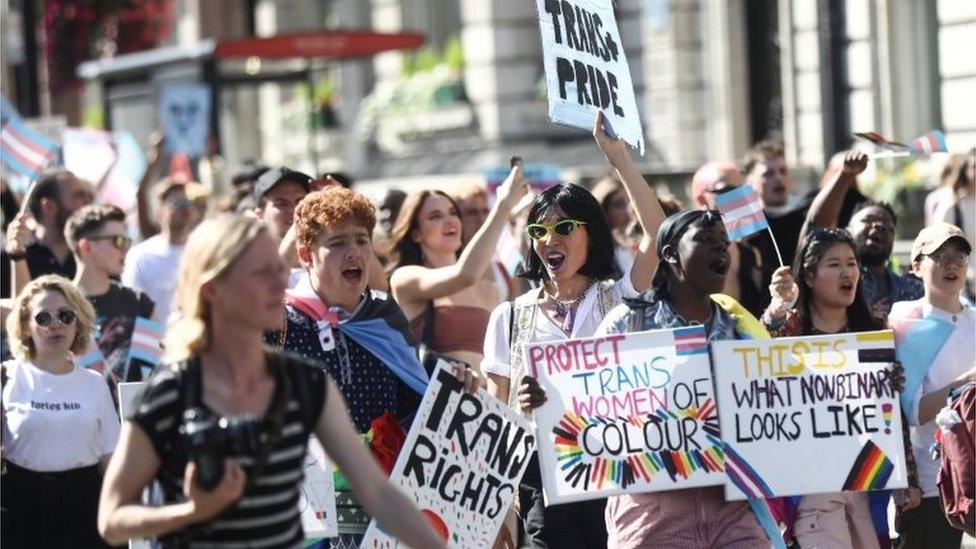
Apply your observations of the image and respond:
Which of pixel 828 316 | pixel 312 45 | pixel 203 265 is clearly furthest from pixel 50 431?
pixel 312 45

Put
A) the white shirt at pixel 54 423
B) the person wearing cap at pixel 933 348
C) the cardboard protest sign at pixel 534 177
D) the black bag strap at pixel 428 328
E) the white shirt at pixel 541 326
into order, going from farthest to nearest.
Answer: the cardboard protest sign at pixel 534 177 → the black bag strap at pixel 428 328 → the white shirt at pixel 54 423 → the person wearing cap at pixel 933 348 → the white shirt at pixel 541 326

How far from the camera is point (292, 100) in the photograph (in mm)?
35312

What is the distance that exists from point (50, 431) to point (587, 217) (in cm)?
220

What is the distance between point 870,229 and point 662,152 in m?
14.0

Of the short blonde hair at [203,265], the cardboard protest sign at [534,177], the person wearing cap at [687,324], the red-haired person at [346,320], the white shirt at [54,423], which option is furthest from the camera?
the cardboard protest sign at [534,177]

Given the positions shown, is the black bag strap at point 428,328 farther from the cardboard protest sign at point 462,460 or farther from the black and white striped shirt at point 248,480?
the black and white striped shirt at point 248,480

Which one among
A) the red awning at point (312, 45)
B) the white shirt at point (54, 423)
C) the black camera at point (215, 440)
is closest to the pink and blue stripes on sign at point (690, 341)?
the black camera at point (215, 440)

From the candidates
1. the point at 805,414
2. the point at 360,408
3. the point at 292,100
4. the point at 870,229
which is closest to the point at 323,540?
the point at 360,408

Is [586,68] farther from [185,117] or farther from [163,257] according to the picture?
[185,117]

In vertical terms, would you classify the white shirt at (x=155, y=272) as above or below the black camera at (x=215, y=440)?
above

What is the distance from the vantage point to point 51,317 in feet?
27.5

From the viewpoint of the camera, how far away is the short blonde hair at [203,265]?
4789 mm

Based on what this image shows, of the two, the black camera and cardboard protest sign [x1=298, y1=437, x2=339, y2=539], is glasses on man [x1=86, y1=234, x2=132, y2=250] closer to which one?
cardboard protest sign [x1=298, y1=437, x2=339, y2=539]

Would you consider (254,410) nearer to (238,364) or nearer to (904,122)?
(238,364)
